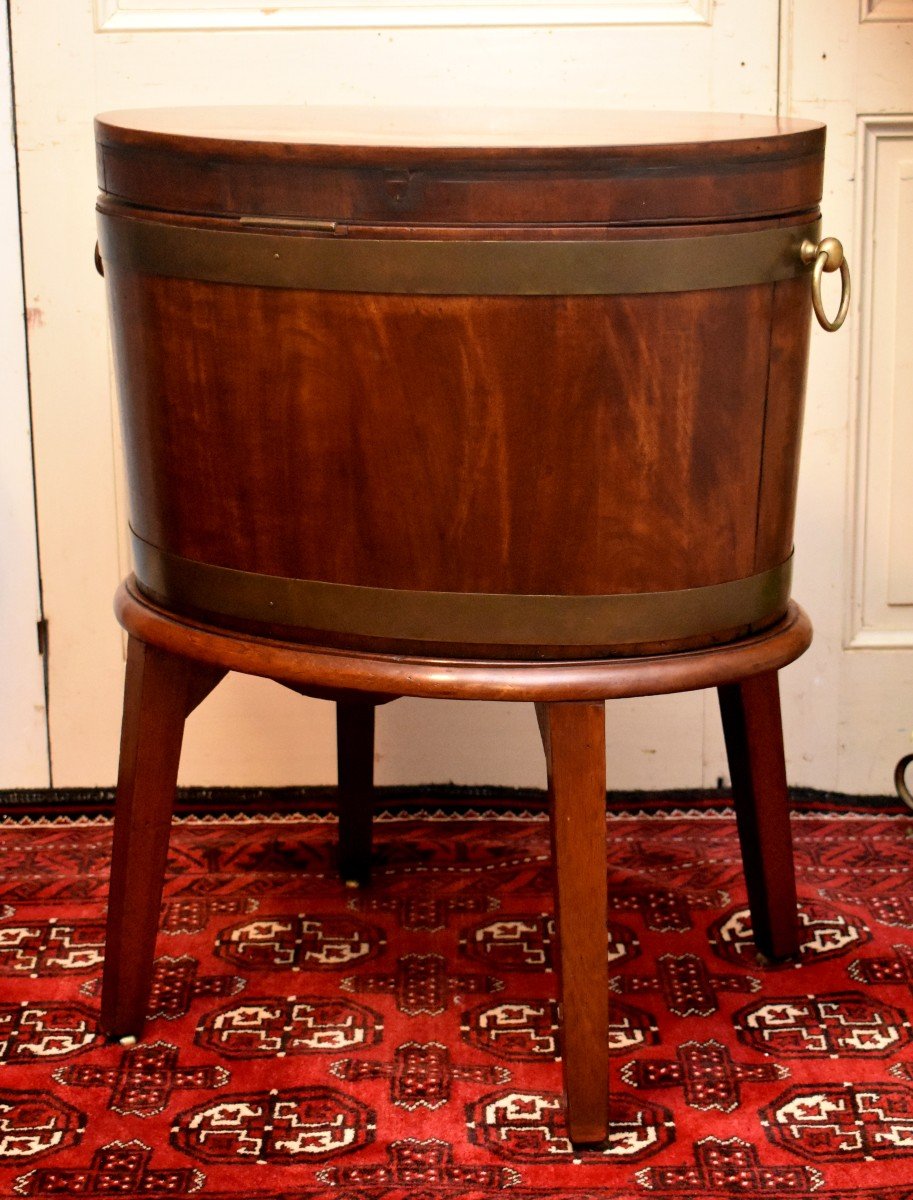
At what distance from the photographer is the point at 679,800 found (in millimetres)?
2203

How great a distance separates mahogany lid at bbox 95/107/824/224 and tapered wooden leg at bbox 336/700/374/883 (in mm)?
758

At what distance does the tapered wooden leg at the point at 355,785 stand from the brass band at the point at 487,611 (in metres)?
0.51

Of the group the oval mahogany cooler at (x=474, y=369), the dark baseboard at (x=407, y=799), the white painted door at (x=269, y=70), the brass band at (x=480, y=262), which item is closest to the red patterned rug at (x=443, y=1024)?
the dark baseboard at (x=407, y=799)

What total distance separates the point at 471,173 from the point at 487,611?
368 mm

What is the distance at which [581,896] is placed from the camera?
1.41 m

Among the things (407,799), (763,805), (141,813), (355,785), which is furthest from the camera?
(407,799)

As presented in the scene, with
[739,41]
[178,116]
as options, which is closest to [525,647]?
[178,116]

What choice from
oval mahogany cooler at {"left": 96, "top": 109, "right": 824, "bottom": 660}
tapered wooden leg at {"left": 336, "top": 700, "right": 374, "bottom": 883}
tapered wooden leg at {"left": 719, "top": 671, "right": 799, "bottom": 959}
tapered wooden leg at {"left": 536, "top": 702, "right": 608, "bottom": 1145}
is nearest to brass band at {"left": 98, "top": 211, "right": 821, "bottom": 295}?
oval mahogany cooler at {"left": 96, "top": 109, "right": 824, "bottom": 660}

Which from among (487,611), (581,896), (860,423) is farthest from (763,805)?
(860,423)

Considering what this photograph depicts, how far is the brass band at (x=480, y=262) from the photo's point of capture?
1241 millimetres

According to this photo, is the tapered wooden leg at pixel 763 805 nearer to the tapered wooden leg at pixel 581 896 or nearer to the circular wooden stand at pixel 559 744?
the circular wooden stand at pixel 559 744

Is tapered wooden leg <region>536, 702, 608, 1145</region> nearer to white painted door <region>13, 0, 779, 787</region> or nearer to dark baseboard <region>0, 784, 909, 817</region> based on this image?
dark baseboard <region>0, 784, 909, 817</region>

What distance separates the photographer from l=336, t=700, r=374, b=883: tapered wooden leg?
1.92 metres

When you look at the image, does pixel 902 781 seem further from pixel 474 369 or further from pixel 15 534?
pixel 15 534
